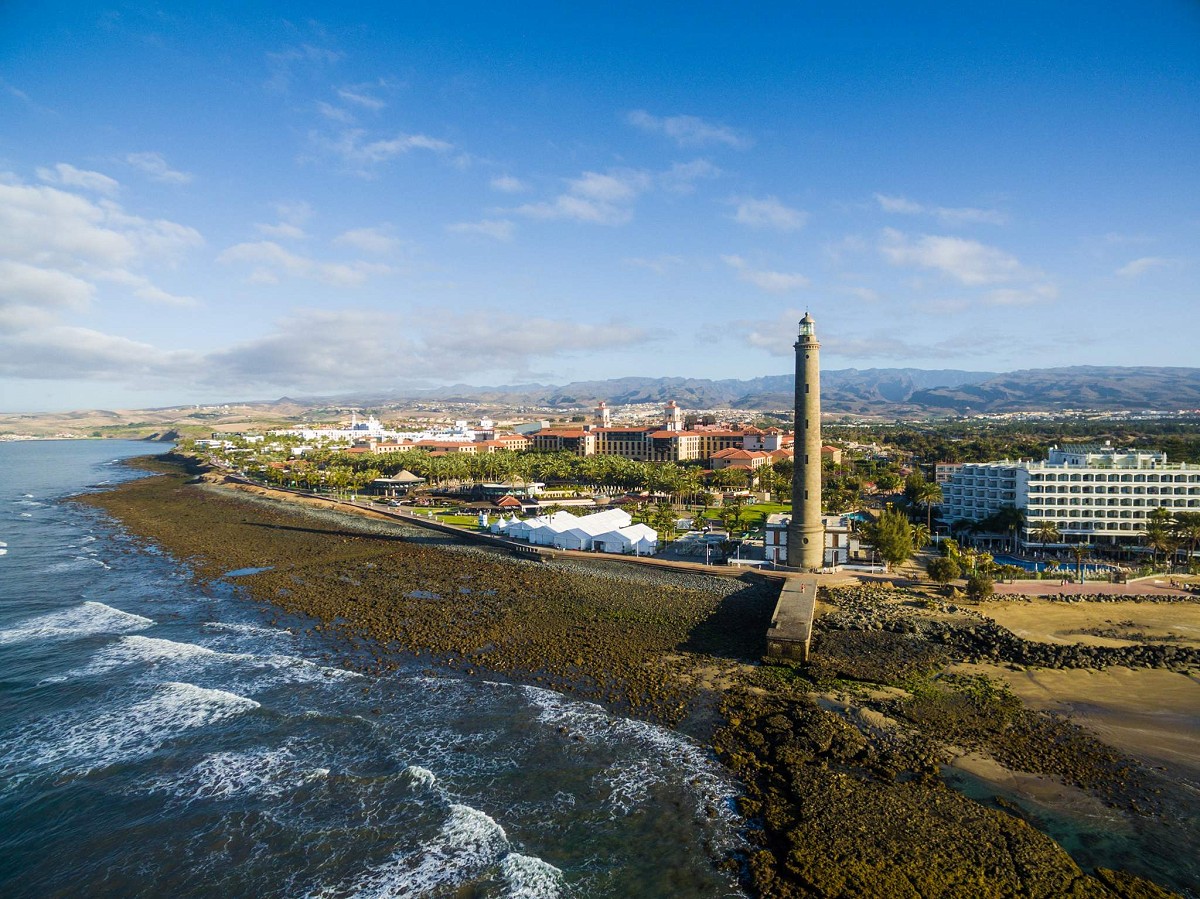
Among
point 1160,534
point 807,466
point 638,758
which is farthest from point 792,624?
point 1160,534

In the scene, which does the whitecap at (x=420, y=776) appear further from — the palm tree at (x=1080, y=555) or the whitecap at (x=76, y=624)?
the palm tree at (x=1080, y=555)

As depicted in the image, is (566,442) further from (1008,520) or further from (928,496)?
(1008,520)

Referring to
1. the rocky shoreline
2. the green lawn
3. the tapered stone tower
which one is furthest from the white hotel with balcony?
the rocky shoreline

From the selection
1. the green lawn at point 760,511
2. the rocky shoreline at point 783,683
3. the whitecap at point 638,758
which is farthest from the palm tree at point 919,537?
the whitecap at point 638,758

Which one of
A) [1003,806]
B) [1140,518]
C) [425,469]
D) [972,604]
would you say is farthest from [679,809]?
[425,469]

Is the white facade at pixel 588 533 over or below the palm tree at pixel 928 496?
below

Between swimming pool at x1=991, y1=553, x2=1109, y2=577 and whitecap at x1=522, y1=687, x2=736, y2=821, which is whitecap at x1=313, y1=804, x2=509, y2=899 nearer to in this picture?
whitecap at x1=522, y1=687, x2=736, y2=821

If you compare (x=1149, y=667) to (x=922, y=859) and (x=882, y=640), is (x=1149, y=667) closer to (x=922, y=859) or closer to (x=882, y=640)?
(x=882, y=640)
